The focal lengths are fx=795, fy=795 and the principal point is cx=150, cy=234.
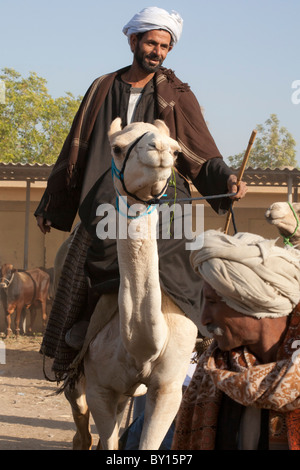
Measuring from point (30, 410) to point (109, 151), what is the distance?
5.13m

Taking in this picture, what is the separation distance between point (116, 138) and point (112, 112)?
4.79 ft

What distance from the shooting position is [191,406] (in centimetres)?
302

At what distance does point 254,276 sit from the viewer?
2.71 meters

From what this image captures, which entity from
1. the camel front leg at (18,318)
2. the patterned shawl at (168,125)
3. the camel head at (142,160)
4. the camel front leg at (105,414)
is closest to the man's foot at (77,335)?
the camel front leg at (105,414)

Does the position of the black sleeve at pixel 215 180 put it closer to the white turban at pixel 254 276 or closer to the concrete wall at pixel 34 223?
the white turban at pixel 254 276

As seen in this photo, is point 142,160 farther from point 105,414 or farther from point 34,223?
point 34,223

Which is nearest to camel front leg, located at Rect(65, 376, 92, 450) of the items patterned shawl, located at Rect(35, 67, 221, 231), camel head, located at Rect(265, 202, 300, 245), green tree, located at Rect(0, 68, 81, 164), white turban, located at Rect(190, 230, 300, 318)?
patterned shawl, located at Rect(35, 67, 221, 231)

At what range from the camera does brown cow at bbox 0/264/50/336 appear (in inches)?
696

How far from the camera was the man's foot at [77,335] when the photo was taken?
206 inches

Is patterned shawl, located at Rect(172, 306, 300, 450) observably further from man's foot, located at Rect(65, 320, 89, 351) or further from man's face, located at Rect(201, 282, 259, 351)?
man's foot, located at Rect(65, 320, 89, 351)

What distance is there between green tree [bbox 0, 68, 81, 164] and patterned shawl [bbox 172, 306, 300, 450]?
110ft

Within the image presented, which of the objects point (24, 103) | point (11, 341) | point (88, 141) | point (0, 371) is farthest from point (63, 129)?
point (88, 141)

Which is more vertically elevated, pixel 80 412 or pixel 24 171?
pixel 24 171

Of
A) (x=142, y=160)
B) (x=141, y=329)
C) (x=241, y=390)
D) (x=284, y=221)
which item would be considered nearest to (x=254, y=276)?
(x=241, y=390)
